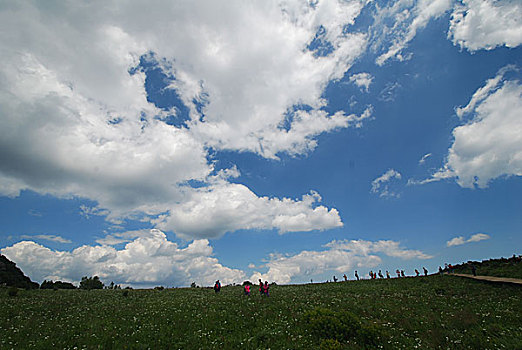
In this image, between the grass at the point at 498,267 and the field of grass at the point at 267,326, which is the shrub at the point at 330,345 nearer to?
the field of grass at the point at 267,326

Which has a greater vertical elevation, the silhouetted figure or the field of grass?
the silhouetted figure

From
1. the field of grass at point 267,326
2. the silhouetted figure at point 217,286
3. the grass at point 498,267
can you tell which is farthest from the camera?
the silhouetted figure at point 217,286

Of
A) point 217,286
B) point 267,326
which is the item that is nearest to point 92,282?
point 217,286

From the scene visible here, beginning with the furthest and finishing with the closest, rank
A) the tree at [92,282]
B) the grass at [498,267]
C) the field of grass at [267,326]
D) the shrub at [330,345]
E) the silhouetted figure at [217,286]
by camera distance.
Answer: the tree at [92,282] < the silhouetted figure at [217,286] < the grass at [498,267] < the field of grass at [267,326] < the shrub at [330,345]

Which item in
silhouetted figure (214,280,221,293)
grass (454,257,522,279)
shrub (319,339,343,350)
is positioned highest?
grass (454,257,522,279)

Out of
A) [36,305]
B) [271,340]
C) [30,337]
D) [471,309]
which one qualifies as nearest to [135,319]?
[30,337]

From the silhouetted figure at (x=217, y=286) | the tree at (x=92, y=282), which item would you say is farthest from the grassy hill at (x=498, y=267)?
the tree at (x=92, y=282)

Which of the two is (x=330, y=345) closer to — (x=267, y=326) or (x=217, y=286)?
(x=267, y=326)

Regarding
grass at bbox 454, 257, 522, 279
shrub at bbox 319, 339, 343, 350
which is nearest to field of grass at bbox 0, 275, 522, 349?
shrub at bbox 319, 339, 343, 350

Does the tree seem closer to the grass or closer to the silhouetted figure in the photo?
the silhouetted figure

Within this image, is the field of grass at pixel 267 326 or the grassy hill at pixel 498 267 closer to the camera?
the field of grass at pixel 267 326

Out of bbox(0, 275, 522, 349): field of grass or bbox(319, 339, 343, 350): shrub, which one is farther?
bbox(0, 275, 522, 349): field of grass

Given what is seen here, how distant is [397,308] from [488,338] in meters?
8.24

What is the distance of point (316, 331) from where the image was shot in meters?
16.1
